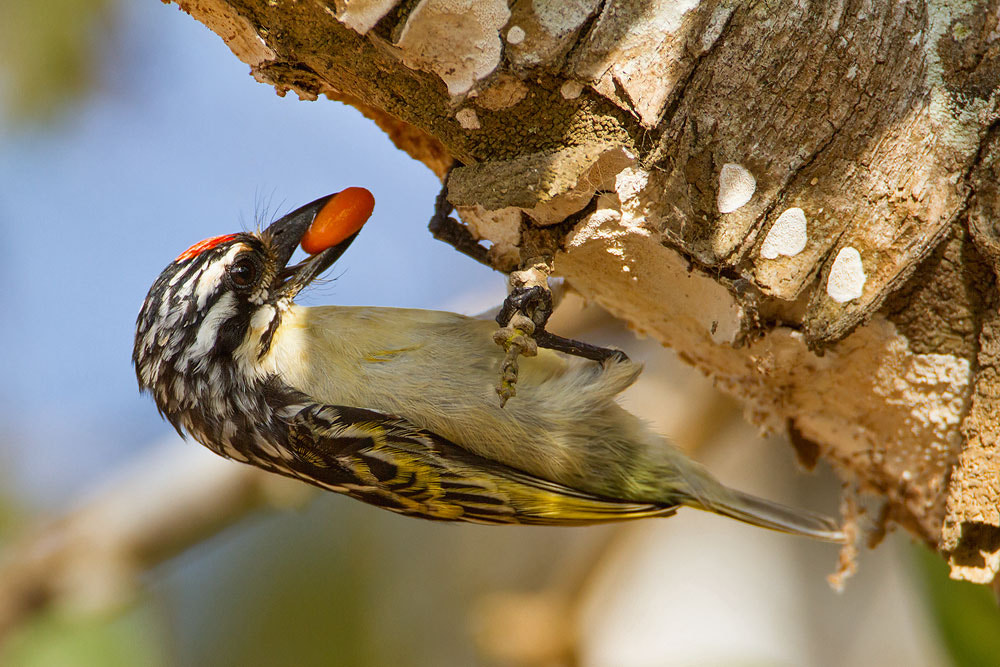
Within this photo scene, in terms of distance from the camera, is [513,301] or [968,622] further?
[968,622]

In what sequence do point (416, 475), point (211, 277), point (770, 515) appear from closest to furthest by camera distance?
point (416, 475) → point (211, 277) → point (770, 515)

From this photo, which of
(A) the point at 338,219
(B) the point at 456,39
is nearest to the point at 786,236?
(B) the point at 456,39

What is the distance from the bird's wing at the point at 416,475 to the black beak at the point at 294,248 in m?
0.53

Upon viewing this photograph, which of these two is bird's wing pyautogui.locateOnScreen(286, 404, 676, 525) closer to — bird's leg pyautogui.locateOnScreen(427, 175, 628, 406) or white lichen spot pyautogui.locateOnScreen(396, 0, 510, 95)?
bird's leg pyautogui.locateOnScreen(427, 175, 628, 406)

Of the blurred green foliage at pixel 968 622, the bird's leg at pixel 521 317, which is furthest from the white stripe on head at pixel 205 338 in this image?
the blurred green foliage at pixel 968 622

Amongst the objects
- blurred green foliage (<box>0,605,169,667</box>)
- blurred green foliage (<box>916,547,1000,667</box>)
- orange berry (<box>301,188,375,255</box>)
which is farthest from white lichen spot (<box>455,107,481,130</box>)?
blurred green foliage (<box>0,605,169,667</box>)

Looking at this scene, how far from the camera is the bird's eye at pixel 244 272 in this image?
280 cm

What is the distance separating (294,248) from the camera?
116 inches

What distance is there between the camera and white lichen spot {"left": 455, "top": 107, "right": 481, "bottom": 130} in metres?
2.04

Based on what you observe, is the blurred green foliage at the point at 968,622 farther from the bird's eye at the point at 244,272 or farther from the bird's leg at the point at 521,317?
the bird's eye at the point at 244,272

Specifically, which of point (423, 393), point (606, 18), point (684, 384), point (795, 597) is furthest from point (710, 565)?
point (606, 18)

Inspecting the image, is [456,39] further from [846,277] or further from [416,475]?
[416,475]

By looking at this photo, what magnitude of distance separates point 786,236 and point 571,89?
24.2 inches

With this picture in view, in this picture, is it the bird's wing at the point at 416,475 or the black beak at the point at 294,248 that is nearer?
the bird's wing at the point at 416,475
